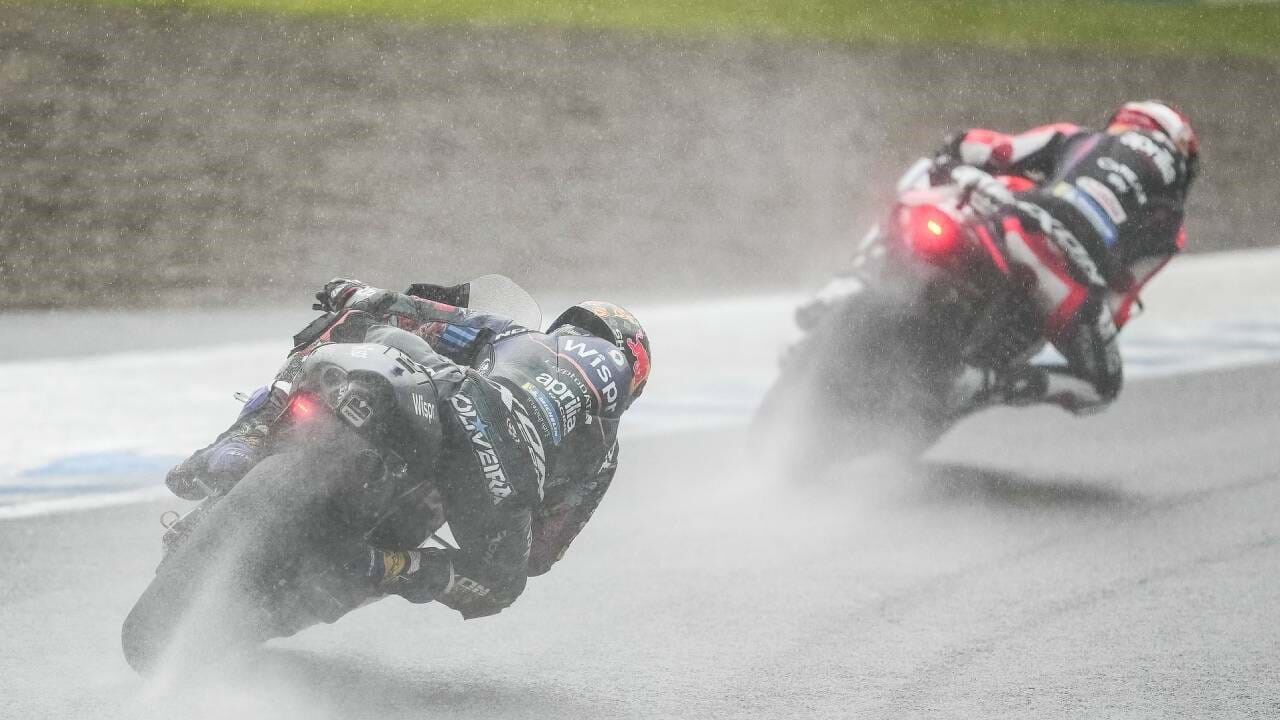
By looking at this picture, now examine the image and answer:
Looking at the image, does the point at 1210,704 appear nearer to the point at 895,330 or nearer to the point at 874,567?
the point at 874,567

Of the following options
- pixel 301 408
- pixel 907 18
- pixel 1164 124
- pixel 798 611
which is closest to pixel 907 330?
pixel 1164 124

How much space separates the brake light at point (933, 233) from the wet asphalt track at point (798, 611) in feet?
3.21

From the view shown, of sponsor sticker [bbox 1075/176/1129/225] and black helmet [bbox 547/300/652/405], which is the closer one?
black helmet [bbox 547/300/652/405]

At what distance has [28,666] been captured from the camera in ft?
15.8

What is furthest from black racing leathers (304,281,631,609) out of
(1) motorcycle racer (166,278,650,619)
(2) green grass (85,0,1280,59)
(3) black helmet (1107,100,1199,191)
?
(2) green grass (85,0,1280,59)

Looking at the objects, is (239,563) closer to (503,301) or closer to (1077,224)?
(503,301)

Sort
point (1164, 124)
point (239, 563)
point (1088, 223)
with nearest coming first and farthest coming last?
point (239, 563) < point (1088, 223) < point (1164, 124)

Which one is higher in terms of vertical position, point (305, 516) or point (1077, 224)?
point (305, 516)

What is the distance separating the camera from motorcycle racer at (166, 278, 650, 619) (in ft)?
14.1

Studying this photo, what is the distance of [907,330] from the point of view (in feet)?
23.0

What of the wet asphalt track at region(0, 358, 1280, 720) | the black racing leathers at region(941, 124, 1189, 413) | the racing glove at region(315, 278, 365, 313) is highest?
the racing glove at region(315, 278, 365, 313)

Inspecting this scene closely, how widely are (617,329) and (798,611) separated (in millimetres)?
1334

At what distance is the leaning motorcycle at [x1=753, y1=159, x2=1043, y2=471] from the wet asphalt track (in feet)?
1.06

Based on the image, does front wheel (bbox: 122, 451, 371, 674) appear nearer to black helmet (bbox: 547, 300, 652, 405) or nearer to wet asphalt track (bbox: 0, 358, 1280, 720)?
wet asphalt track (bbox: 0, 358, 1280, 720)
